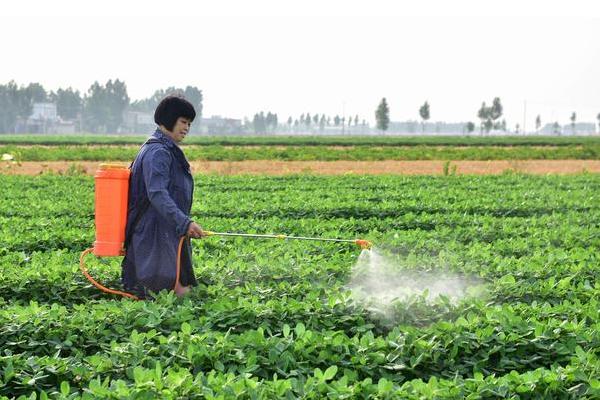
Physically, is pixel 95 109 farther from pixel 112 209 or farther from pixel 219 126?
pixel 112 209

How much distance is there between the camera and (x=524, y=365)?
448 centimetres

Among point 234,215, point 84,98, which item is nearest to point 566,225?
point 234,215

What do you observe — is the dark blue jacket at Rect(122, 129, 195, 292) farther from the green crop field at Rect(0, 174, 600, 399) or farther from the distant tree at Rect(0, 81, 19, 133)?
the distant tree at Rect(0, 81, 19, 133)

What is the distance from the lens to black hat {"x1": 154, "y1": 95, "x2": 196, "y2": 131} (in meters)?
5.27

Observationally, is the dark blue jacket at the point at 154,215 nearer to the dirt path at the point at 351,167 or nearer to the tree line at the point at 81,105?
the dirt path at the point at 351,167

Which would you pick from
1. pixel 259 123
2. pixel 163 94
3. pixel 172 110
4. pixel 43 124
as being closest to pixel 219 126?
pixel 259 123

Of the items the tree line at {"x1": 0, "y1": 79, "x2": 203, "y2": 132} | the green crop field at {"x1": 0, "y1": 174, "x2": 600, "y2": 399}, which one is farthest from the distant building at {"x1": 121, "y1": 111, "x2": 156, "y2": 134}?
the green crop field at {"x1": 0, "y1": 174, "x2": 600, "y2": 399}

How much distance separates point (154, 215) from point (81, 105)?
14802cm

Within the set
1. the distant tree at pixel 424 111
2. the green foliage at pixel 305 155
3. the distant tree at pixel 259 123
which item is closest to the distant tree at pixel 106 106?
the distant tree at pixel 259 123

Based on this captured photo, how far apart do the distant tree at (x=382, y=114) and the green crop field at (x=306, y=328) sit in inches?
4907

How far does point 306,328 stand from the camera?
4992 mm

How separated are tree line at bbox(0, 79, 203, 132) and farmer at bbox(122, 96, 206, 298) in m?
127

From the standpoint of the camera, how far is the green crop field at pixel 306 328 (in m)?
3.72

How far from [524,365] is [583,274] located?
2445mm
